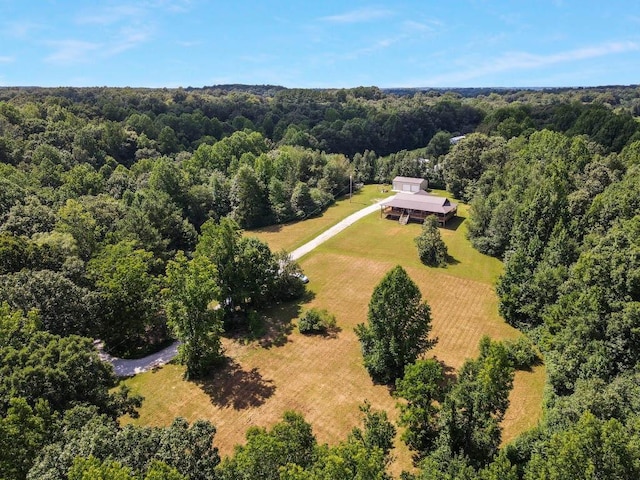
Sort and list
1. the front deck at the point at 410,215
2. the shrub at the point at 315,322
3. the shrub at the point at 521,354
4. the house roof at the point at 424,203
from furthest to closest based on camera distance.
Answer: the front deck at the point at 410,215, the house roof at the point at 424,203, the shrub at the point at 315,322, the shrub at the point at 521,354

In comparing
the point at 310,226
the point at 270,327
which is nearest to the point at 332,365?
the point at 270,327

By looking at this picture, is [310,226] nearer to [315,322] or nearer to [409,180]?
[409,180]

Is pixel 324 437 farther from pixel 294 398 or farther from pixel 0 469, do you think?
pixel 0 469

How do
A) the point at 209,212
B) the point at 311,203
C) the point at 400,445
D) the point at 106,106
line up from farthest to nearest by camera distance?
the point at 106,106 → the point at 311,203 → the point at 209,212 → the point at 400,445

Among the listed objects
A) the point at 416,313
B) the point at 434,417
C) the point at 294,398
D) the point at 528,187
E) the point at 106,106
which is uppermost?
the point at 106,106

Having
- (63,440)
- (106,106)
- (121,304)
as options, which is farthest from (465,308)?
(106,106)

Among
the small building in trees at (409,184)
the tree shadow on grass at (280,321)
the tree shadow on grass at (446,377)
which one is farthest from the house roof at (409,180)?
the tree shadow on grass at (446,377)

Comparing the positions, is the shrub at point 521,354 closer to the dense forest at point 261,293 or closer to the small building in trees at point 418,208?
the dense forest at point 261,293

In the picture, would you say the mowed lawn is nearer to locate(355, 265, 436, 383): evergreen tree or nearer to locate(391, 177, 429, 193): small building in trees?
locate(355, 265, 436, 383): evergreen tree
